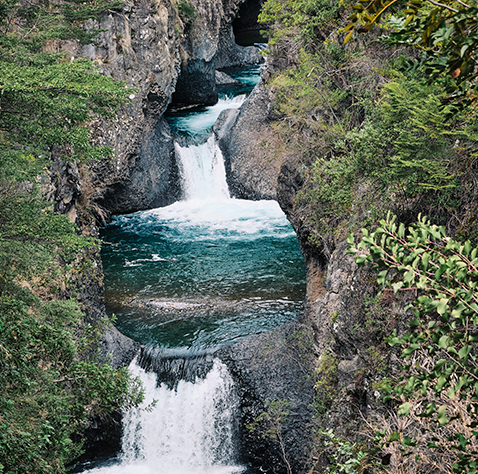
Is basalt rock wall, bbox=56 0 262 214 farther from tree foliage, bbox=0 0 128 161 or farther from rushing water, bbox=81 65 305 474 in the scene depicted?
tree foliage, bbox=0 0 128 161

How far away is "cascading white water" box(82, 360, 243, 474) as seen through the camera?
11.3m

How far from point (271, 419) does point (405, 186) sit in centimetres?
663

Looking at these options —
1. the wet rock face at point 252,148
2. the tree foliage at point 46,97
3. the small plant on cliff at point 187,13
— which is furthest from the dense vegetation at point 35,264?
the small plant on cliff at point 187,13

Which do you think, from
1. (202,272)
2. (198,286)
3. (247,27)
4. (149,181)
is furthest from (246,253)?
(247,27)

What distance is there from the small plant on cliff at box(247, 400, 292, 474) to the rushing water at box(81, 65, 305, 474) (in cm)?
71

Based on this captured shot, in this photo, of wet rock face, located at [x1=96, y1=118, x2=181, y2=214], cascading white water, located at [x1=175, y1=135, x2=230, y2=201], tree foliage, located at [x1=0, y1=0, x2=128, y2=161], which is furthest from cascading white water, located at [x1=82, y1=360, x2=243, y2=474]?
cascading white water, located at [x1=175, y1=135, x2=230, y2=201]

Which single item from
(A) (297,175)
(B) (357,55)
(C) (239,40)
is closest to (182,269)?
(A) (297,175)

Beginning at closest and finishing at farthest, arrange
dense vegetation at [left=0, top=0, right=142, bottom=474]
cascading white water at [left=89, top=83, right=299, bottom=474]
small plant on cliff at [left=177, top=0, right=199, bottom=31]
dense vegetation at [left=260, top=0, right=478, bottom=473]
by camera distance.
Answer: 1. dense vegetation at [left=260, top=0, right=478, bottom=473]
2. dense vegetation at [left=0, top=0, right=142, bottom=474]
3. cascading white water at [left=89, top=83, right=299, bottom=474]
4. small plant on cliff at [left=177, top=0, right=199, bottom=31]

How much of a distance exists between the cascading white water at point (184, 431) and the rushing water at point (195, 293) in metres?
0.02

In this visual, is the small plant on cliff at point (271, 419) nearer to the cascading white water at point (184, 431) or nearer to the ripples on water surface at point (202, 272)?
the cascading white water at point (184, 431)

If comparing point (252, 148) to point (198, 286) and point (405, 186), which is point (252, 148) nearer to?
point (198, 286)

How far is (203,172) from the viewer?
23859mm

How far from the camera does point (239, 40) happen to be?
125 ft

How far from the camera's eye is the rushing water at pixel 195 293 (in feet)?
37.9
